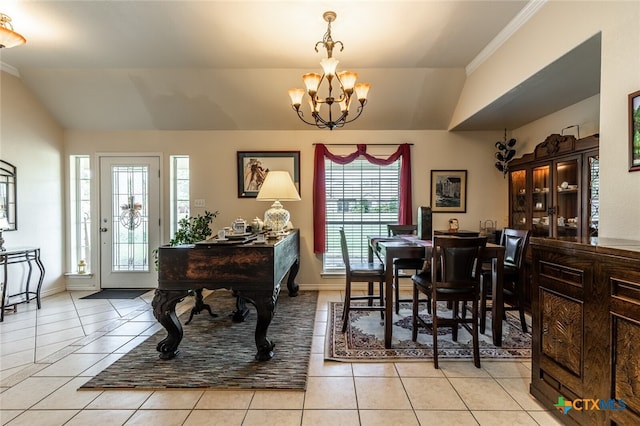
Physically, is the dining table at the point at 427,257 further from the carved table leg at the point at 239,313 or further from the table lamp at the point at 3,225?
the table lamp at the point at 3,225

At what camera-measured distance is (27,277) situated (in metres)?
3.78

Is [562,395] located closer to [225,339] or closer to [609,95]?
[609,95]

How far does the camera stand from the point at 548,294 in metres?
1.75

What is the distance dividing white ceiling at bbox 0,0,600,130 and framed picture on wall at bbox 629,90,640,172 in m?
0.62

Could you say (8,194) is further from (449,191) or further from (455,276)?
(449,191)

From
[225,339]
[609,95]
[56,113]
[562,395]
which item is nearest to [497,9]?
[609,95]

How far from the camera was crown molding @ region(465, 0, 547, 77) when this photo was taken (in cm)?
241

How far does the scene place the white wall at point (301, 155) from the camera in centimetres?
439

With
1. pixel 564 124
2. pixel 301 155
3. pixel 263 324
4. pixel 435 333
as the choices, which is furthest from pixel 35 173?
pixel 564 124

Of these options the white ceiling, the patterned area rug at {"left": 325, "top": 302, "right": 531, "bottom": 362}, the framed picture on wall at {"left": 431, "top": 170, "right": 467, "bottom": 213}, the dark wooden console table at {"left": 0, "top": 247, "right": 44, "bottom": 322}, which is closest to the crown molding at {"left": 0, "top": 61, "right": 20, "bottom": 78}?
the white ceiling

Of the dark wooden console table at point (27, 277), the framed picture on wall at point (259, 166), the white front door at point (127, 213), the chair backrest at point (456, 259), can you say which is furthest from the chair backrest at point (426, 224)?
the dark wooden console table at point (27, 277)

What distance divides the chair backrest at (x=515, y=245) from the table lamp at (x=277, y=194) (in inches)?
86.7

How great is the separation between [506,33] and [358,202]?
2562 mm

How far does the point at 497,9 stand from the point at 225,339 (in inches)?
145
